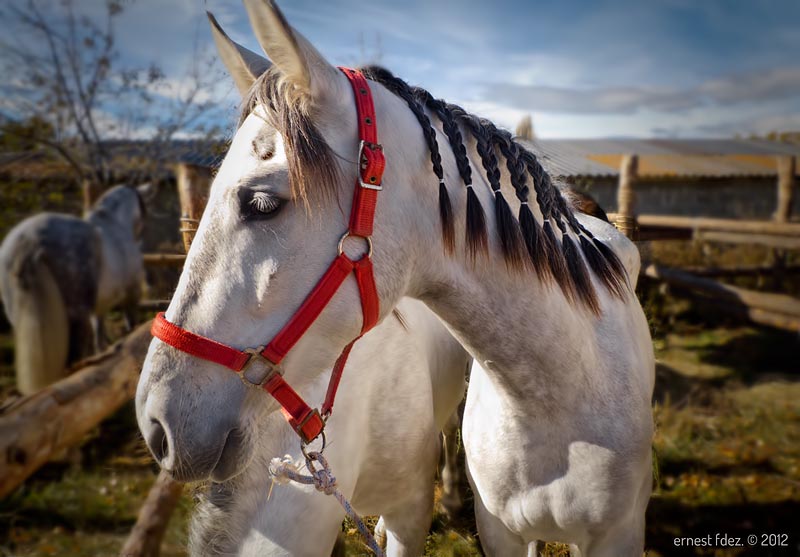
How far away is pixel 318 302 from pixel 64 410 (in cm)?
201

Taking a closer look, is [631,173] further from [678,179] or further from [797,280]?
[678,179]

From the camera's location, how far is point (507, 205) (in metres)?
1.25

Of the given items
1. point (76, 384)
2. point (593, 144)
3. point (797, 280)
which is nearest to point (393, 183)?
point (76, 384)

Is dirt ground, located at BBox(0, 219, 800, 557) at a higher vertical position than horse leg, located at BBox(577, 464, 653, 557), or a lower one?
lower

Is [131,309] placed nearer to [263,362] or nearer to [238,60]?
[238,60]

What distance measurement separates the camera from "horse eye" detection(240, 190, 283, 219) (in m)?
1.01

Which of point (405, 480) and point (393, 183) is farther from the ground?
point (393, 183)

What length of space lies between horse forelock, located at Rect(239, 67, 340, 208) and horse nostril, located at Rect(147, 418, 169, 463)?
1.81 ft

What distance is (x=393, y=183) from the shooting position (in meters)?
1.10

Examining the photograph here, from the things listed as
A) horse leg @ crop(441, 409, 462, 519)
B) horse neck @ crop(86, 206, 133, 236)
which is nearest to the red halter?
horse leg @ crop(441, 409, 462, 519)

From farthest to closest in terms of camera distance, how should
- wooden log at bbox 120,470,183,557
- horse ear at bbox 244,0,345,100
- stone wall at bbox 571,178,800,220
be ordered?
stone wall at bbox 571,178,800,220
wooden log at bbox 120,470,183,557
horse ear at bbox 244,0,345,100

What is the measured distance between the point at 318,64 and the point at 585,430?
119 cm

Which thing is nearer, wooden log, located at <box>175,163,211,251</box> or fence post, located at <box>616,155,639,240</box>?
wooden log, located at <box>175,163,211,251</box>

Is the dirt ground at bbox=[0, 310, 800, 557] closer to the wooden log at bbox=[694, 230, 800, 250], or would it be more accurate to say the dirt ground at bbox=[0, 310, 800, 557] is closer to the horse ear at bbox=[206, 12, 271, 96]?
the wooden log at bbox=[694, 230, 800, 250]
